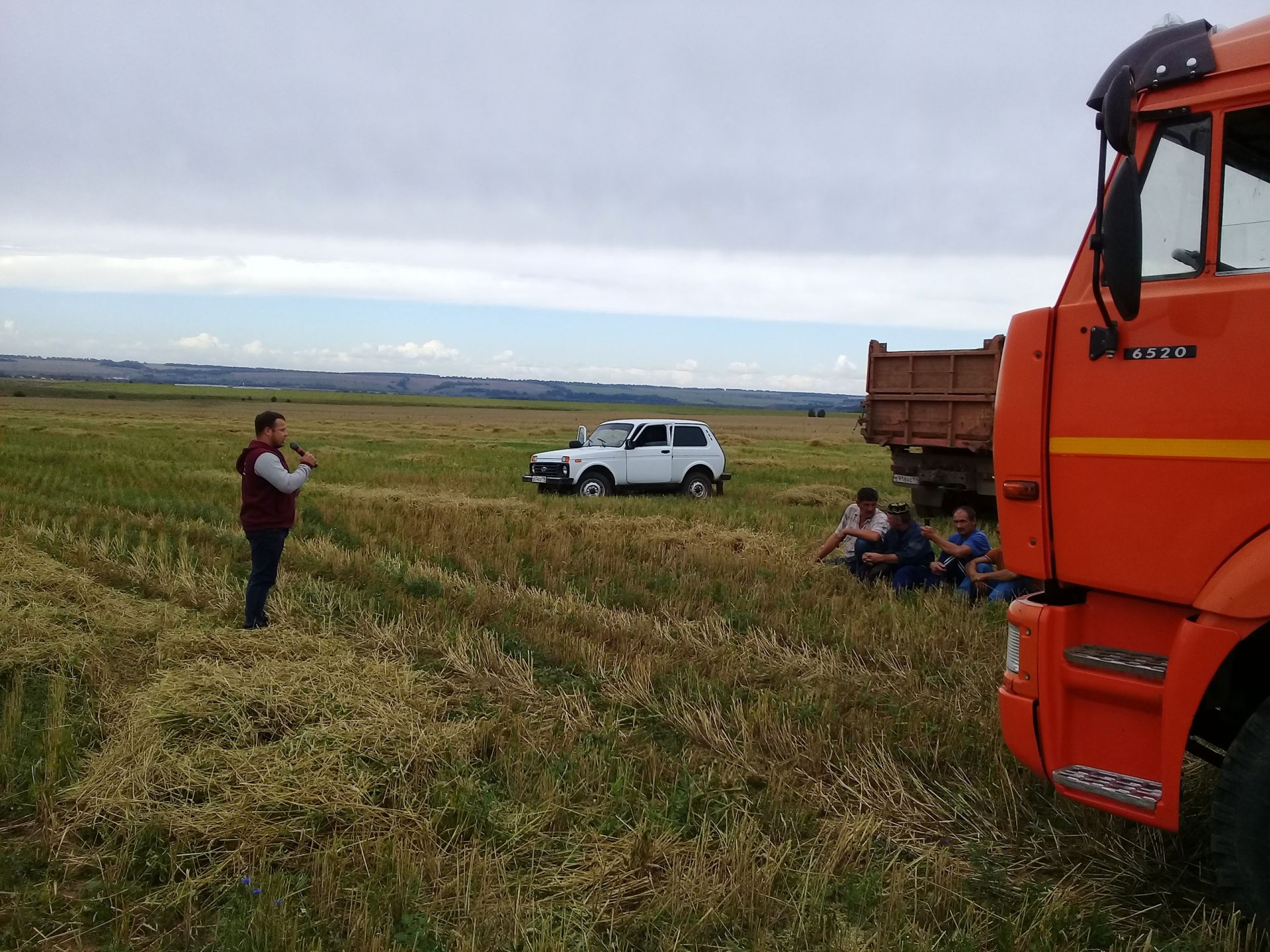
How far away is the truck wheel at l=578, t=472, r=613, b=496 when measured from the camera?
1861 centimetres

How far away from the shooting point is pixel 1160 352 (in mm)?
3461

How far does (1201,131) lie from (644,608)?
245 inches

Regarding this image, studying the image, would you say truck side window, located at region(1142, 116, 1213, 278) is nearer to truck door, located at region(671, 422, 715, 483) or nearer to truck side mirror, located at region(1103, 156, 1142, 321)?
truck side mirror, located at region(1103, 156, 1142, 321)

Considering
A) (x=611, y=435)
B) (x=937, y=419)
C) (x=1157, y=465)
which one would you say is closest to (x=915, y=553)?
(x=937, y=419)

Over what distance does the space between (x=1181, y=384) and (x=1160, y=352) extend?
0.44 feet

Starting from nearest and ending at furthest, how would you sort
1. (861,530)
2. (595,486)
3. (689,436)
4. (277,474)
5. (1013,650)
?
(1013,650)
(277,474)
(861,530)
(595,486)
(689,436)

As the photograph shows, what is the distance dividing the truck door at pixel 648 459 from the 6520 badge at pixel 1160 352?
1557 cm

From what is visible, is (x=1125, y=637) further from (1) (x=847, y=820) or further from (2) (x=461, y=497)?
(2) (x=461, y=497)

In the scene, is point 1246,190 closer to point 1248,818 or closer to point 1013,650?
point 1013,650

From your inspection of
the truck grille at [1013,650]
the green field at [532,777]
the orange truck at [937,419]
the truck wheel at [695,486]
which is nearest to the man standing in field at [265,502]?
the green field at [532,777]

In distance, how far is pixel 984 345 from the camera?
528 inches

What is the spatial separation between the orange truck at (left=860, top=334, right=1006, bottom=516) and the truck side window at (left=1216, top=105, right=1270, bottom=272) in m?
9.65

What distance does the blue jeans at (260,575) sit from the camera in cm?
735

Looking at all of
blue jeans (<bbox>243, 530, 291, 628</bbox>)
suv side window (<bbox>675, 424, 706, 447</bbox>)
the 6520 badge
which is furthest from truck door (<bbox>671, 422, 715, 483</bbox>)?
the 6520 badge
